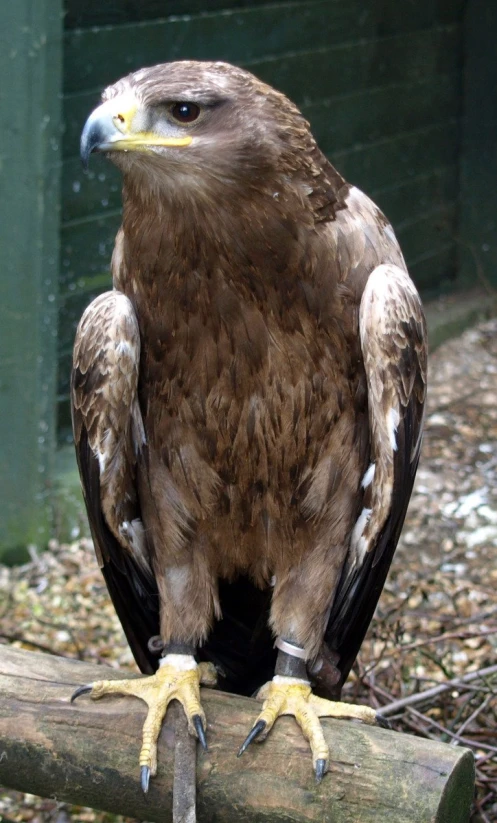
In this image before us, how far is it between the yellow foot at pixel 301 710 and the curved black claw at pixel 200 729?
100 millimetres

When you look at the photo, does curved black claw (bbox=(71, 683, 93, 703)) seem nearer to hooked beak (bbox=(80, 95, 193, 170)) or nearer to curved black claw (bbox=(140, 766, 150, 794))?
curved black claw (bbox=(140, 766, 150, 794))

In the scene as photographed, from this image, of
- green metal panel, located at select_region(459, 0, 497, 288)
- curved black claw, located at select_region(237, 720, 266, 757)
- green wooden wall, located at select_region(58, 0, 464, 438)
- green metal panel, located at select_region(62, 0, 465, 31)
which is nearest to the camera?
curved black claw, located at select_region(237, 720, 266, 757)

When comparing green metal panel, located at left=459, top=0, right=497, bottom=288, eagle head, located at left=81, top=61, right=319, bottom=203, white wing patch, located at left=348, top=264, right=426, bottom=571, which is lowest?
green metal panel, located at left=459, top=0, right=497, bottom=288

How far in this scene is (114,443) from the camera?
3051mm

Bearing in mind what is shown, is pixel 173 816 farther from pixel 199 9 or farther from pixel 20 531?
pixel 199 9

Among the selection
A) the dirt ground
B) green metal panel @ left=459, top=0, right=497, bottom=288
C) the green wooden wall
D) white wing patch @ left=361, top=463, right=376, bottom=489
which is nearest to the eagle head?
white wing patch @ left=361, top=463, right=376, bottom=489

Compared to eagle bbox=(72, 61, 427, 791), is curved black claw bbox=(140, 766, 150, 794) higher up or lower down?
lower down

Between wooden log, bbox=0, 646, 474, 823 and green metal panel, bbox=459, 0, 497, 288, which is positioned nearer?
wooden log, bbox=0, 646, 474, 823

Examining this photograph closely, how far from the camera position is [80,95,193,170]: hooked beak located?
2492 mm

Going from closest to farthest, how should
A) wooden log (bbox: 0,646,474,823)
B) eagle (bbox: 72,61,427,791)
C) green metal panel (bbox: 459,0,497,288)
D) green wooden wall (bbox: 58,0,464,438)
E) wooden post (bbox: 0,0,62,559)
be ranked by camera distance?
wooden log (bbox: 0,646,474,823), eagle (bbox: 72,61,427,791), wooden post (bbox: 0,0,62,559), green wooden wall (bbox: 58,0,464,438), green metal panel (bbox: 459,0,497,288)

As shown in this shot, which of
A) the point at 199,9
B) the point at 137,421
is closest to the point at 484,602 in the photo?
the point at 137,421

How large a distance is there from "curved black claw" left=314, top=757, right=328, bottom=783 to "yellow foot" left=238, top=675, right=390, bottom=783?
3cm

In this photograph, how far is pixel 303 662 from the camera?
3.12 metres

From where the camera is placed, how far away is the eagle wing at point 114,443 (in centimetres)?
293
